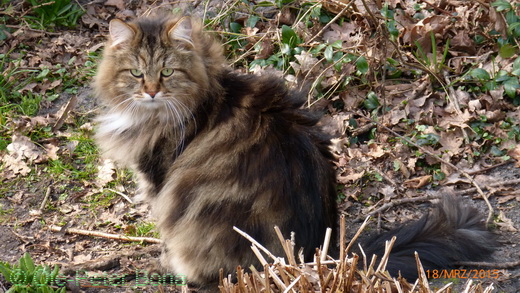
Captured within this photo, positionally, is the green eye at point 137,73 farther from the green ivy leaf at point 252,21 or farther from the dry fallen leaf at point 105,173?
the green ivy leaf at point 252,21

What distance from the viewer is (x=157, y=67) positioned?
10.9 ft

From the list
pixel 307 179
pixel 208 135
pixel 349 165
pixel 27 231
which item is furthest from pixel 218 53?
pixel 27 231

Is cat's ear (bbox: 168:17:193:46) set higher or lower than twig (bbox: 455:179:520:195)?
higher

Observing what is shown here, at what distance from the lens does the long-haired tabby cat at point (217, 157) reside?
3.14 metres

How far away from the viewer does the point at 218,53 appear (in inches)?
140

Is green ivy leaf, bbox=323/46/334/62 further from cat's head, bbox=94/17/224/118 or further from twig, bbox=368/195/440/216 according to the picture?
cat's head, bbox=94/17/224/118

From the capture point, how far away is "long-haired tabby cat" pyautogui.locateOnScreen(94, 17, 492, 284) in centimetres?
314

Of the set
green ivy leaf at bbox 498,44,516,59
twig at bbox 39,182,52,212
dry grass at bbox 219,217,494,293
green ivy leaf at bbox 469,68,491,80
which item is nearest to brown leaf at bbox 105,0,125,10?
twig at bbox 39,182,52,212

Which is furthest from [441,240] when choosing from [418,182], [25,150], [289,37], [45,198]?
[25,150]

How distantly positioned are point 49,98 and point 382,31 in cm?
273

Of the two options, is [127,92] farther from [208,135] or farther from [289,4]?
A: [289,4]

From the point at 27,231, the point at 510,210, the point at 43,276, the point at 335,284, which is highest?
the point at 335,284

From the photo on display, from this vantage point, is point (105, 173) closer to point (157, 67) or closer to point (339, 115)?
point (157, 67)

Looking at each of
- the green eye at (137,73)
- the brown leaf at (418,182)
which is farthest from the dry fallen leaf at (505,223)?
the green eye at (137,73)
